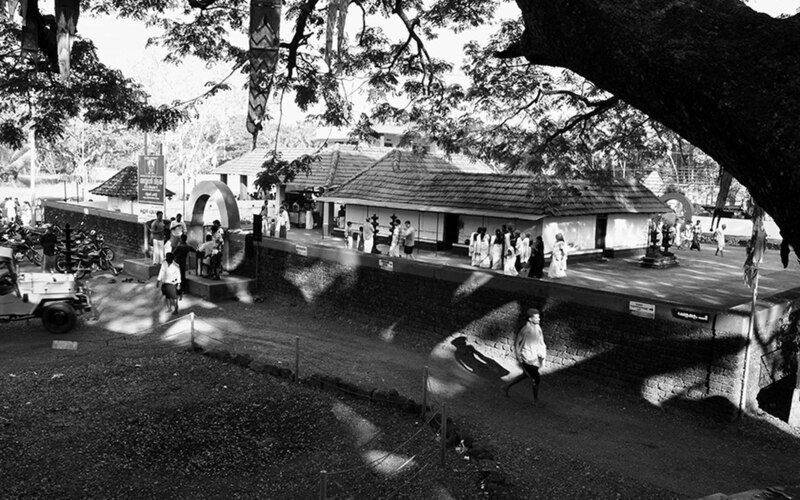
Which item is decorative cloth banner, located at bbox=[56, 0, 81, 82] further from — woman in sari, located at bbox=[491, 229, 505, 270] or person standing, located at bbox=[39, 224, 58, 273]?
woman in sari, located at bbox=[491, 229, 505, 270]

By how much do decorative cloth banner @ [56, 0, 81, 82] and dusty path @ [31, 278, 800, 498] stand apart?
6628 mm

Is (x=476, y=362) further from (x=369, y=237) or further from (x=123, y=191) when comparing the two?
(x=123, y=191)

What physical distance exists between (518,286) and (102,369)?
328 inches

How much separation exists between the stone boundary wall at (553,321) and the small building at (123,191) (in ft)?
58.6

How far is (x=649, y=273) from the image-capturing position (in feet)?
77.7

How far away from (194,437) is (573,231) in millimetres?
19516

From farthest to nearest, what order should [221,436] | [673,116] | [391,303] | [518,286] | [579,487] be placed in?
[391,303]
[518,286]
[221,436]
[579,487]
[673,116]

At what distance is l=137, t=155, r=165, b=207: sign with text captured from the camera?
69.1ft

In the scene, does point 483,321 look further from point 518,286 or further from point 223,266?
point 223,266

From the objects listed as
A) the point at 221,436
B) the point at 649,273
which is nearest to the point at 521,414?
the point at 221,436

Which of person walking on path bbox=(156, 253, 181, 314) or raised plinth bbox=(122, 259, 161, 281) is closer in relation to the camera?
person walking on path bbox=(156, 253, 181, 314)

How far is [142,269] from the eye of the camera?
20.9m

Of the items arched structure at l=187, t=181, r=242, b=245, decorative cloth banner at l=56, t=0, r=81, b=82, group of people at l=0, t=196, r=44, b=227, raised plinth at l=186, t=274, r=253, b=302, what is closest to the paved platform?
arched structure at l=187, t=181, r=242, b=245

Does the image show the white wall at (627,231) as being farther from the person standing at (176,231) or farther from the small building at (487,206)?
the person standing at (176,231)
